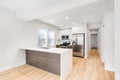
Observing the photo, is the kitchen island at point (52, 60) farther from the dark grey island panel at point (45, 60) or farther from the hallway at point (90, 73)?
the hallway at point (90, 73)

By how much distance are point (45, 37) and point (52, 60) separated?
2892mm

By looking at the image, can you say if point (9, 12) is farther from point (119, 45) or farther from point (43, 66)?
point (119, 45)

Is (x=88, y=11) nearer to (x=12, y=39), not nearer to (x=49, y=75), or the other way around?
(x=49, y=75)

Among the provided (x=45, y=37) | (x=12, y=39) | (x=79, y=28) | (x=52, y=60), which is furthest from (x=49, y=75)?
(x=79, y=28)

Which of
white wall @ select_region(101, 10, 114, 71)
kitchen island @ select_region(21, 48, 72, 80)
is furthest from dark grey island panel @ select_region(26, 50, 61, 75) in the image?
white wall @ select_region(101, 10, 114, 71)

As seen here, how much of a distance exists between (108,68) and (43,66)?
108 inches

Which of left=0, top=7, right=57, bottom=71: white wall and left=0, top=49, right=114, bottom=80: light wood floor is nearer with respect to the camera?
left=0, top=49, right=114, bottom=80: light wood floor

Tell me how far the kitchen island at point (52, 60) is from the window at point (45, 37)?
58.5 inches

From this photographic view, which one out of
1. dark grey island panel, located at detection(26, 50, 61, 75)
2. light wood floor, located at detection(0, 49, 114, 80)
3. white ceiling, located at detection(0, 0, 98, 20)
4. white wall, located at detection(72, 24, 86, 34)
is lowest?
light wood floor, located at detection(0, 49, 114, 80)

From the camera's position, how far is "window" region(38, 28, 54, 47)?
194 inches

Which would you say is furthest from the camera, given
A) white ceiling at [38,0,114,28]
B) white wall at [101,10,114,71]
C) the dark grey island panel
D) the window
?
the window

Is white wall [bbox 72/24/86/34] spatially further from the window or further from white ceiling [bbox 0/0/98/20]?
white ceiling [bbox 0/0/98/20]

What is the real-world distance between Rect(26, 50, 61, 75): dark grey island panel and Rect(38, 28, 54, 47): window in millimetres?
1398

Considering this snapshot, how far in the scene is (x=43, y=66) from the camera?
9.99ft
